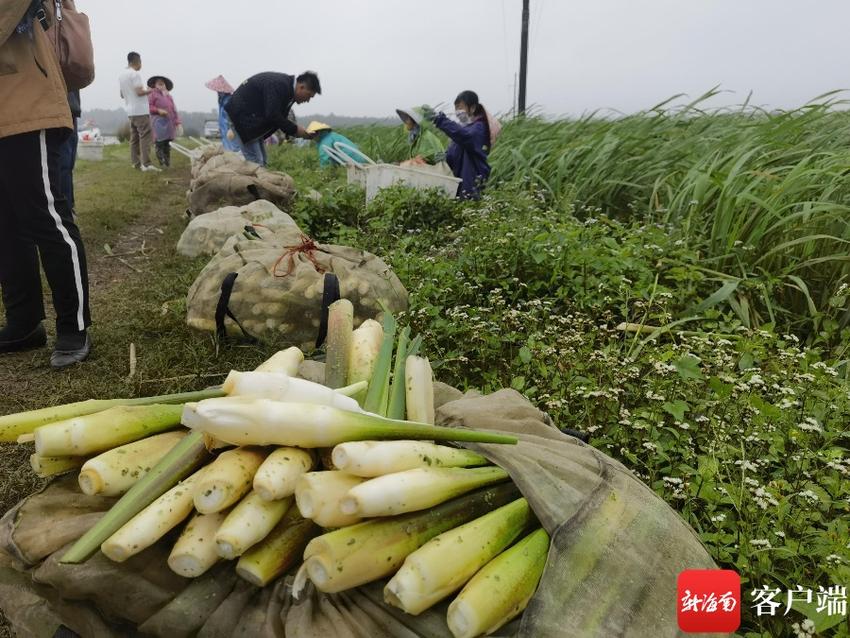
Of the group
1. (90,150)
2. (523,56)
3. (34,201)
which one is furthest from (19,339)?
(90,150)

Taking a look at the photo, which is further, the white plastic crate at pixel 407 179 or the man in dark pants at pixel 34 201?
the white plastic crate at pixel 407 179

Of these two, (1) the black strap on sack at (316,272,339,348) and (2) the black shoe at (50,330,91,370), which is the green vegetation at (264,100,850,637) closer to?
(1) the black strap on sack at (316,272,339,348)

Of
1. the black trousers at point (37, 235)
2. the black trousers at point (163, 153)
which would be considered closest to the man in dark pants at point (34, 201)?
the black trousers at point (37, 235)

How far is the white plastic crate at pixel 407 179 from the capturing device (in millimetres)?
5535

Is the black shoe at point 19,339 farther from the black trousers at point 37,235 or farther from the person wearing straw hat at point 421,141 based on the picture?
the person wearing straw hat at point 421,141

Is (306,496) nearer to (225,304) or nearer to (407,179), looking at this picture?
(225,304)

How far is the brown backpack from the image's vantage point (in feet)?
9.33

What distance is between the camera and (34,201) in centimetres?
274

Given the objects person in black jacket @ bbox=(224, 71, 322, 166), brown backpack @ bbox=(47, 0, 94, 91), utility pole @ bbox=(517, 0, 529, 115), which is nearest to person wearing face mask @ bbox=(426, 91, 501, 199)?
person in black jacket @ bbox=(224, 71, 322, 166)

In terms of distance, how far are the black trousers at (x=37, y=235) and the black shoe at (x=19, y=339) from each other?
1.5 inches

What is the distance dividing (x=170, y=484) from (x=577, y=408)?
1554 millimetres

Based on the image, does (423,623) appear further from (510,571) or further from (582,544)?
(582,544)

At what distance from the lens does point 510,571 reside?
1.16 meters

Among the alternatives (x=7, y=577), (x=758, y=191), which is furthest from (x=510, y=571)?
(x=758, y=191)
